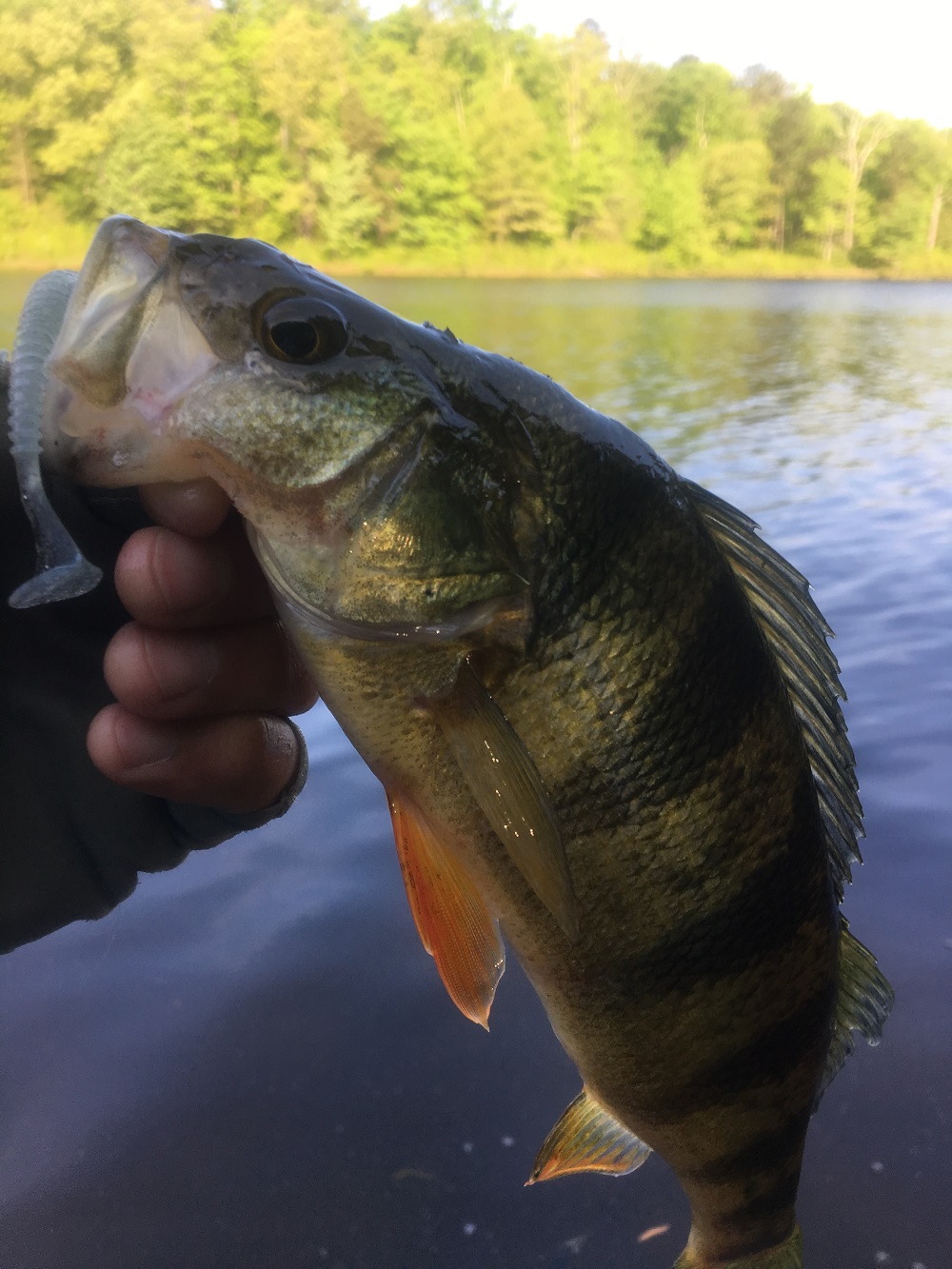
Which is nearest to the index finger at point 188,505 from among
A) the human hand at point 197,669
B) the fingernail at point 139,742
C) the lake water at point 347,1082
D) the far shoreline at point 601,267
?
the human hand at point 197,669

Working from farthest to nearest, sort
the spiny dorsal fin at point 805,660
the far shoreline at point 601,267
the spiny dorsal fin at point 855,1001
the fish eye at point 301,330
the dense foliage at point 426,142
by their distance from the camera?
1. the far shoreline at point 601,267
2. the dense foliage at point 426,142
3. the spiny dorsal fin at point 855,1001
4. the spiny dorsal fin at point 805,660
5. the fish eye at point 301,330

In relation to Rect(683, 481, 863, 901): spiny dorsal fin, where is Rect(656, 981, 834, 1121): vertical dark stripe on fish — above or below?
below

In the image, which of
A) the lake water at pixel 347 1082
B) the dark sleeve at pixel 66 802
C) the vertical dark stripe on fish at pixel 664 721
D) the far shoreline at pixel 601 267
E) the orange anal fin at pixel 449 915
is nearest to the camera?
the vertical dark stripe on fish at pixel 664 721

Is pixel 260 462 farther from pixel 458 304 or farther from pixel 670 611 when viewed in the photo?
pixel 458 304

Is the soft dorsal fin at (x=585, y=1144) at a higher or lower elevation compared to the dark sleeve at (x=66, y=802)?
lower

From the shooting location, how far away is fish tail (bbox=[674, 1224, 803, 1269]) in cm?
157

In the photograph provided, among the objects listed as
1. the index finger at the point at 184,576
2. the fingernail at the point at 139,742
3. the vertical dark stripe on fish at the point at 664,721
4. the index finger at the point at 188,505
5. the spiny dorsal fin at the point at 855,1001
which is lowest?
the spiny dorsal fin at the point at 855,1001

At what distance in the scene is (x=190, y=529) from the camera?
1149mm

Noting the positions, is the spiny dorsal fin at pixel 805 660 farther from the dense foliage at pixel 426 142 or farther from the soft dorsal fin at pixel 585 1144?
the dense foliage at pixel 426 142

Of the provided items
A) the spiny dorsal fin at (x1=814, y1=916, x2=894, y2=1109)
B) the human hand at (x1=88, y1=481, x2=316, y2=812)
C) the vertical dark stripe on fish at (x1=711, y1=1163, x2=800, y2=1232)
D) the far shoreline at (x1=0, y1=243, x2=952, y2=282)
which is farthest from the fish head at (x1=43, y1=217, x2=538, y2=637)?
the far shoreline at (x1=0, y1=243, x2=952, y2=282)

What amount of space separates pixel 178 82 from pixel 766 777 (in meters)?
38.4

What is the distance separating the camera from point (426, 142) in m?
39.1

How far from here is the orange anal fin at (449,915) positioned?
4.16ft

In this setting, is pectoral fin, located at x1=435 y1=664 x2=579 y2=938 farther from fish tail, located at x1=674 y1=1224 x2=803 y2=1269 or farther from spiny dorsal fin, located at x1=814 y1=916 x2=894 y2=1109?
fish tail, located at x1=674 y1=1224 x2=803 y2=1269
